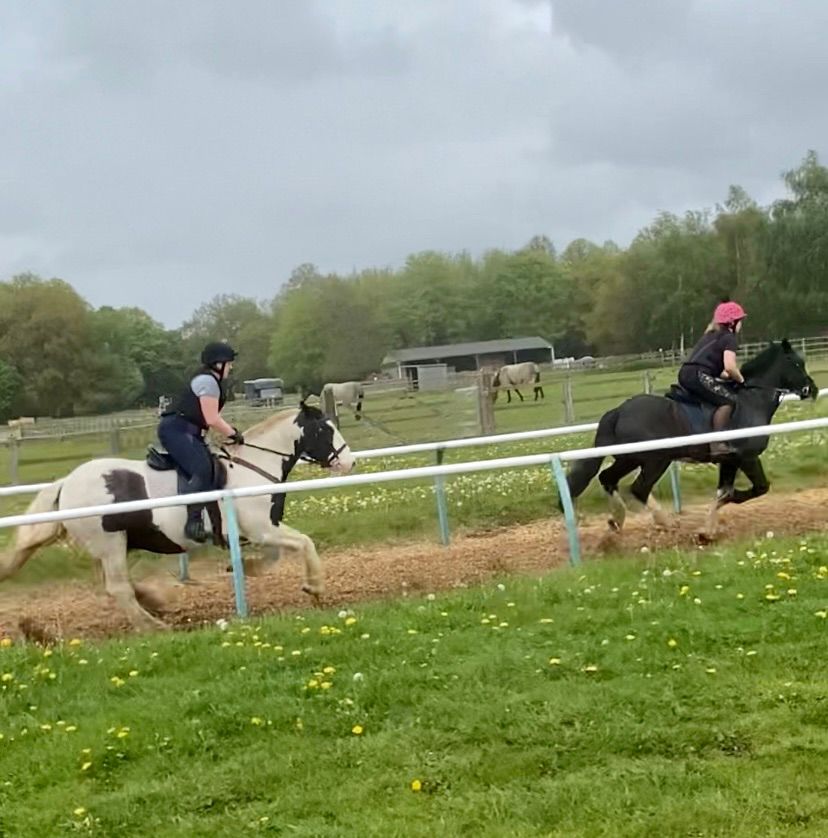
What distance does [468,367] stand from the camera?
85.6 meters

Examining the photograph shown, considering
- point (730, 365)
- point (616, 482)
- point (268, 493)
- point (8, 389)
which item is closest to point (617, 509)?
point (616, 482)

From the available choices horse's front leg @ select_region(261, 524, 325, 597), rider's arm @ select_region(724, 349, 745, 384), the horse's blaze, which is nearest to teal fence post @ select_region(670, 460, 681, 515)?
rider's arm @ select_region(724, 349, 745, 384)

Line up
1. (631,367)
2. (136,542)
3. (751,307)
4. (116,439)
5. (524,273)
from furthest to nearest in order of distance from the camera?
(524,273) → (751,307) → (631,367) → (116,439) → (136,542)

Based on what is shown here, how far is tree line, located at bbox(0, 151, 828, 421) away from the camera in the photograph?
60.0 meters

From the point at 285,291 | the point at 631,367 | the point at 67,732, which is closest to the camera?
the point at 67,732

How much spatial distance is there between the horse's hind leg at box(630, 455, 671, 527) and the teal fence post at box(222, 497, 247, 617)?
Answer: 158 inches

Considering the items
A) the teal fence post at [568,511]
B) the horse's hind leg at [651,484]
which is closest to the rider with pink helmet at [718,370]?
the horse's hind leg at [651,484]

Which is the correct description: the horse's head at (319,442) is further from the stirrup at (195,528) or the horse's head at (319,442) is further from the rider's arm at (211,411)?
the stirrup at (195,528)

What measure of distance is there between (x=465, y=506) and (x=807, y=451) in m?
3.65

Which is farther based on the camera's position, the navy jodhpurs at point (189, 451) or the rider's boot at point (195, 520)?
the navy jodhpurs at point (189, 451)

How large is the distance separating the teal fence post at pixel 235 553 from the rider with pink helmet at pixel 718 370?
15.8 ft

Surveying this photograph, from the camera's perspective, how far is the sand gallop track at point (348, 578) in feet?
27.2

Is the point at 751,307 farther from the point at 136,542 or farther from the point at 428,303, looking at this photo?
the point at 136,542

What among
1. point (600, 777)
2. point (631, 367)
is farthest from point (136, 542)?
point (631, 367)
